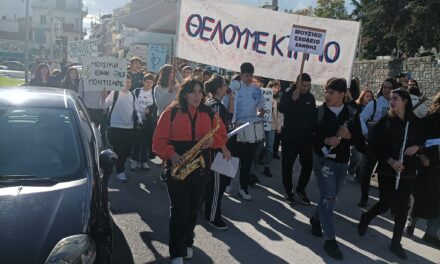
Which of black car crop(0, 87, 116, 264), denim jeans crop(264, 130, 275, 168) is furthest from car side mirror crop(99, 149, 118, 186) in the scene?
denim jeans crop(264, 130, 275, 168)

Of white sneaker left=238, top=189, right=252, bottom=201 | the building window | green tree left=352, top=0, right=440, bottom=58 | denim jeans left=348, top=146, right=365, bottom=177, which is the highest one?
the building window

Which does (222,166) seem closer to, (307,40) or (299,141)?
(299,141)

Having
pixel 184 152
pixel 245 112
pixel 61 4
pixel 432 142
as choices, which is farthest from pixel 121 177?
pixel 61 4

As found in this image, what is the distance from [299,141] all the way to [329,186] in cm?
181

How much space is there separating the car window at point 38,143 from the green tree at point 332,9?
1970 inches

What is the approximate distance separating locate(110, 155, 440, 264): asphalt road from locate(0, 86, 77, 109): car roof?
5.33ft

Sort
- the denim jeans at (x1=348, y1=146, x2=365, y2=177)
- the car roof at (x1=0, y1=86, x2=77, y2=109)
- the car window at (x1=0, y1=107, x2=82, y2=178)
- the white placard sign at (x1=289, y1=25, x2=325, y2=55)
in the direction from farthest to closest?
the denim jeans at (x1=348, y1=146, x2=365, y2=177) < the white placard sign at (x1=289, y1=25, x2=325, y2=55) < the car roof at (x1=0, y1=86, x2=77, y2=109) < the car window at (x1=0, y1=107, x2=82, y2=178)

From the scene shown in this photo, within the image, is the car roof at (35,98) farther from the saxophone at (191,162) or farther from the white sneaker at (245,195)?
the white sneaker at (245,195)

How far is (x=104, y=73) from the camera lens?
25.6ft

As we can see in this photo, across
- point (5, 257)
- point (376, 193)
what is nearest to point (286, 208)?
point (376, 193)

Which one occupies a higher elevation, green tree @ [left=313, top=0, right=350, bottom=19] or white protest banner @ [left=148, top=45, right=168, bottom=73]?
green tree @ [left=313, top=0, right=350, bottom=19]

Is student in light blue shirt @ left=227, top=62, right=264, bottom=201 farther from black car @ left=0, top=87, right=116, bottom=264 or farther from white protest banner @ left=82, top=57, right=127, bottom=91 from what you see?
black car @ left=0, top=87, right=116, bottom=264

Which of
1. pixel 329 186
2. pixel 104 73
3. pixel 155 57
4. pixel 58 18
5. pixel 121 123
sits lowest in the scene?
pixel 329 186

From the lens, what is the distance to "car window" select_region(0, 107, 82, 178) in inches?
146
